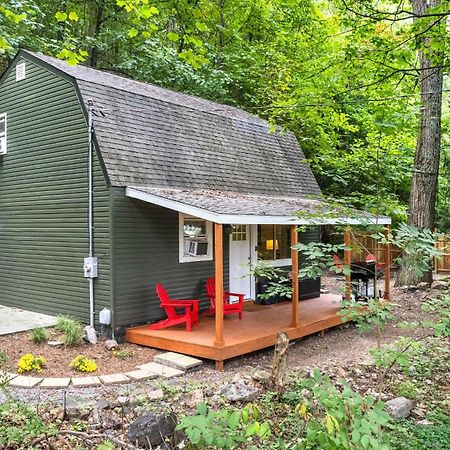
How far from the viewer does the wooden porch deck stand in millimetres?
6812

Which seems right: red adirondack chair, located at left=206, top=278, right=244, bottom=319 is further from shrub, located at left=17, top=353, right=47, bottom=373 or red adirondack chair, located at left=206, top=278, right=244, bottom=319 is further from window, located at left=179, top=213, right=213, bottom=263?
shrub, located at left=17, top=353, right=47, bottom=373

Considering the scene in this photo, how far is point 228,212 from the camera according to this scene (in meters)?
6.79

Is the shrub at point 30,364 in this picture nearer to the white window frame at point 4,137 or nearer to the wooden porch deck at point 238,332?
the wooden porch deck at point 238,332

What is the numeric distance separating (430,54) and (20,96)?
799 centimetres

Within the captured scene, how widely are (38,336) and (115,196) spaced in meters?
2.59

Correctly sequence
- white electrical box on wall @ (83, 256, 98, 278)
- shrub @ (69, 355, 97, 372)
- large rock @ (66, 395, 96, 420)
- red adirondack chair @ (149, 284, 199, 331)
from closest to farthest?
large rock @ (66, 395, 96, 420) < shrub @ (69, 355, 97, 372) < red adirondack chair @ (149, 284, 199, 331) < white electrical box on wall @ (83, 256, 98, 278)

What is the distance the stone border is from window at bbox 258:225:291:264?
4660mm

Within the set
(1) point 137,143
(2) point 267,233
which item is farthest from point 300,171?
(1) point 137,143

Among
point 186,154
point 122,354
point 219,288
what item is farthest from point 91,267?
point 186,154

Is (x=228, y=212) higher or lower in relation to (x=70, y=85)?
lower

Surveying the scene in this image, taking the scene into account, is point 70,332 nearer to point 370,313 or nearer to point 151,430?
point 151,430

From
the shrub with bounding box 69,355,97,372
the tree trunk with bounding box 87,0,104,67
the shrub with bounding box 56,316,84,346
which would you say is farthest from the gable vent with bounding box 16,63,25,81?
the tree trunk with bounding box 87,0,104,67

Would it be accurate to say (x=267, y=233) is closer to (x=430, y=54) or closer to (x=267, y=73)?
(x=430, y=54)

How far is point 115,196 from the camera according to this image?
25.1ft
